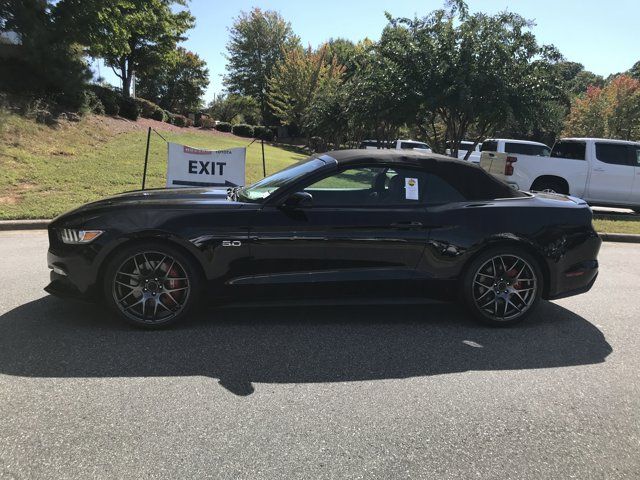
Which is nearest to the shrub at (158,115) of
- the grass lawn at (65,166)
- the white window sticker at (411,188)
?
the grass lawn at (65,166)

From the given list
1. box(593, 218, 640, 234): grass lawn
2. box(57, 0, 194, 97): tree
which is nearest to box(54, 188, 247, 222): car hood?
box(593, 218, 640, 234): grass lawn

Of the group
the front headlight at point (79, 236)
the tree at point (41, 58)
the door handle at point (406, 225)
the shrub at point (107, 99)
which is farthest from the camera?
the shrub at point (107, 99)

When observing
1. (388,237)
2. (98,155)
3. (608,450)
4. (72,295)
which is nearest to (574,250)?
(388,237)

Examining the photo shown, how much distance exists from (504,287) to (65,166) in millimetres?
12370

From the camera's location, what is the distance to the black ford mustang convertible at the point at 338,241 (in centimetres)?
405

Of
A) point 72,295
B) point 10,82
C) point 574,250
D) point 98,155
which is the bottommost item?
point 72,295

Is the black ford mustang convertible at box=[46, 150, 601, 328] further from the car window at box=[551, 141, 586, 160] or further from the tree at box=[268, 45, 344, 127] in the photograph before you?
the tree at box=[268, 45, 344, 127]

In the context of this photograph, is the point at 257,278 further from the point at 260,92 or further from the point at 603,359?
the point at 260,92

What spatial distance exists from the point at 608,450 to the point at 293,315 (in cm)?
265

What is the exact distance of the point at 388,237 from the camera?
14.1ft

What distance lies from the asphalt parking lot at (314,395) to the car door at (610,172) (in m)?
8.68

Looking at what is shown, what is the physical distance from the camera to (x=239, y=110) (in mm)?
62406

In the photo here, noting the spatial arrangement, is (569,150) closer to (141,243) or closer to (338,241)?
(338,241)

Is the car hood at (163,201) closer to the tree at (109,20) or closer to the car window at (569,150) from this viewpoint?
the car window at (569,150)
